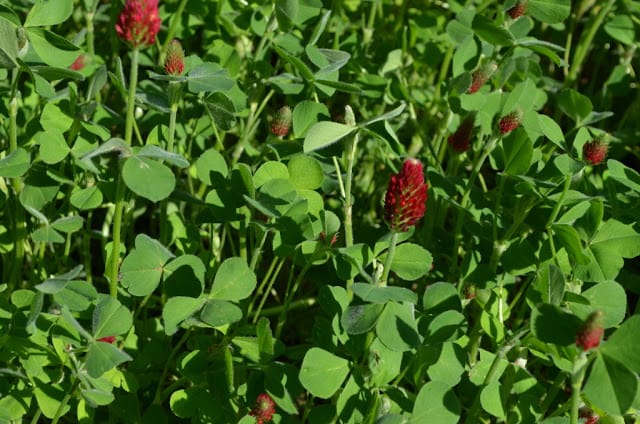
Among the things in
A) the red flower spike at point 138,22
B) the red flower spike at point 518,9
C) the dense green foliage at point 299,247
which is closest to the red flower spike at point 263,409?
the dense green foliage at point 299,247

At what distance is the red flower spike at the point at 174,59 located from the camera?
167 centimetres

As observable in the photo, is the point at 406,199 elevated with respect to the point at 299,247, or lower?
elevated

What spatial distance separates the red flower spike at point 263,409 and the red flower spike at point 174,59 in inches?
25.0

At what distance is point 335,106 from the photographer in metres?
2.66

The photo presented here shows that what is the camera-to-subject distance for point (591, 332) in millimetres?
1258

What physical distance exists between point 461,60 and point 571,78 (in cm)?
46

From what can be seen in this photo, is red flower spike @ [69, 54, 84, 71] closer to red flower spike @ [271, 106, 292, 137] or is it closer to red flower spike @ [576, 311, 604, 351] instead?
red flower spike @ [271, 106, 292, 137]

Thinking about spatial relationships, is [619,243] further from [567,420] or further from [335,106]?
[335,106]

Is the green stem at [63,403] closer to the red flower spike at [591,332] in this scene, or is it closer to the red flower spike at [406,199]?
the red flower spike at [406,199]

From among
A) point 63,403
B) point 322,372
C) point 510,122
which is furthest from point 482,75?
point 63,403

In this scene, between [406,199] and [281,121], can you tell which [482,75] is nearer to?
[281,121]

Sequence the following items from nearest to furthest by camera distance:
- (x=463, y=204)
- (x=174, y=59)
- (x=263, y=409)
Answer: (x=263, y=409)
(x=174, y=59)
(x=463, y=204)

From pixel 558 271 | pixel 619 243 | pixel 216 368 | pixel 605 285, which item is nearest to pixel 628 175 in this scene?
pixel 619 243

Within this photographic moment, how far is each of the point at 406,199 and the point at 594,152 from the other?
588 mm
